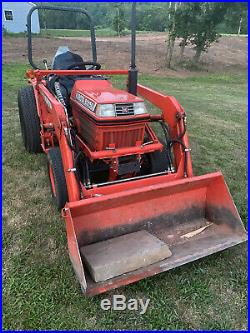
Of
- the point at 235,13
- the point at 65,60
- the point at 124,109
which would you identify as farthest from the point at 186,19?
the point at 124,109

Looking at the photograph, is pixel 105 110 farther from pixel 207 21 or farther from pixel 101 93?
pixel 207 21

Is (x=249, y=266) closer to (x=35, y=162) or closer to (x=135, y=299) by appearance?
(x=135, y=299)

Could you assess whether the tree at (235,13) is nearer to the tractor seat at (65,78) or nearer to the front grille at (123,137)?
the tractor seat at (65,78)

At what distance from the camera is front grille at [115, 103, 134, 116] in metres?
2.77

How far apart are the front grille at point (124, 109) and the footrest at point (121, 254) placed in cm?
99

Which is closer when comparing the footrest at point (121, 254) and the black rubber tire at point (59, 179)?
the footrest at point (121, 254)

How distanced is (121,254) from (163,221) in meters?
0.61

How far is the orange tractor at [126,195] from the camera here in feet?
7.91

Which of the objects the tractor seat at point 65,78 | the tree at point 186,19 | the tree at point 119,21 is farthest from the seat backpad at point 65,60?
the tree at point 119,21

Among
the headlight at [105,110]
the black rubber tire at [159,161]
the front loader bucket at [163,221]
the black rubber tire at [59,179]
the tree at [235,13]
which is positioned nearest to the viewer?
the front loader bucket at [163,221]

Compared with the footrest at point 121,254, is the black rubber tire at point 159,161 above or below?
above

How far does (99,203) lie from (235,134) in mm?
4170

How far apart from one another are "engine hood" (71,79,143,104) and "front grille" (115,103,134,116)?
4cm

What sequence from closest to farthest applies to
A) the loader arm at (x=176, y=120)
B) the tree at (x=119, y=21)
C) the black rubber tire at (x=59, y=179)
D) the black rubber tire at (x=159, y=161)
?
the black rubber tire at (x=59, y=179) → the loader arm at (x=176, y=120) → the black rubber tire at (x=159, y=161) → the tree at (x=119, y=21)
